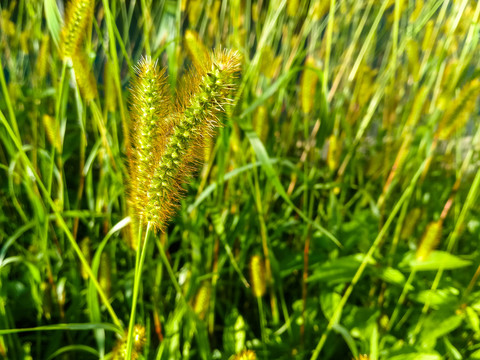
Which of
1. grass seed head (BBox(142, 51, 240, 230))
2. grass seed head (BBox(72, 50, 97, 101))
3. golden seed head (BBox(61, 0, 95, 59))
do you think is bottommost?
grass seed head (BBox(142, 51, 240, 230))

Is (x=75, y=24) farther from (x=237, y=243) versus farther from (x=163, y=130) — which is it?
(x=237, y=243)

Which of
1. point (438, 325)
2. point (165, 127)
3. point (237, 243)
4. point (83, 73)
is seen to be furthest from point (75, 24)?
point (438, 325)

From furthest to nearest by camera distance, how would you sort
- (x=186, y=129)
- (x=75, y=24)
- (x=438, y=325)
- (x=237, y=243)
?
(x=237, y=243) < (x=438, y=325) < (x=75, y=24) < (x=186, y=129)

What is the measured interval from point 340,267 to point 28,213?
93 centimetres

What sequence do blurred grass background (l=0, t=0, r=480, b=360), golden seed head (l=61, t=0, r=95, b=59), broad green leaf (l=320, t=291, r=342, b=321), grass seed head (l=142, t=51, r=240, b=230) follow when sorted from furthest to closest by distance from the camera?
broad green leaf (l=320, t=291, r=342, b=321), blurred grass background (l=0, t=0, r=480, b=360), golden seed head (l=61, t=0, r=95, b=59), grass seed head (l=142, t=51, r=240, b=230)

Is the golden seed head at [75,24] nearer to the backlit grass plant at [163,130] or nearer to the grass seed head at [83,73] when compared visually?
the grass seed head at [83,73]

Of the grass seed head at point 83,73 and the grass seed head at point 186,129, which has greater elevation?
the grass seed head at point 83,73

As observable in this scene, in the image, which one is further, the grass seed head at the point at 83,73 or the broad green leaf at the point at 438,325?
the broad green leaf at the point at 438,325

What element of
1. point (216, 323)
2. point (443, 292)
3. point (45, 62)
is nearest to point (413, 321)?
point (443, 292)

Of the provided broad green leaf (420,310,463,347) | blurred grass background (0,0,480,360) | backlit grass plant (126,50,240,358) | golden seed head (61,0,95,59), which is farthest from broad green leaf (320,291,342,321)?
golden seed head (61,0,95,59)

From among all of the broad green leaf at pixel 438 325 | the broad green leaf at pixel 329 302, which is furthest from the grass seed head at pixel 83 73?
the broad green leaf at pixel 438 325

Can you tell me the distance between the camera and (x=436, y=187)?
1.58 m

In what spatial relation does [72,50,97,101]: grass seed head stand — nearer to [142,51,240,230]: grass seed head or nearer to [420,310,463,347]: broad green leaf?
[142,51,240,230]: grass seed head

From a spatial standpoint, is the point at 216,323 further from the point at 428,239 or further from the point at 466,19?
the point at 466,19
